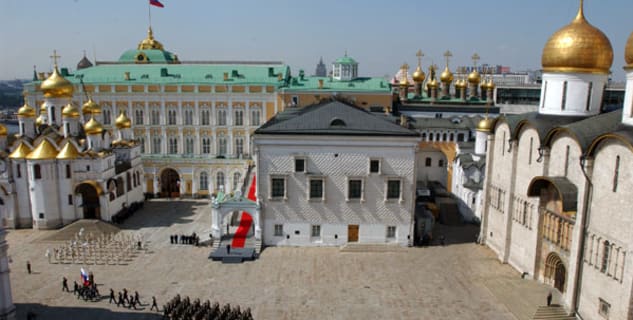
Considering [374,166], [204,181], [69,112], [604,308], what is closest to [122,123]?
[69,112]

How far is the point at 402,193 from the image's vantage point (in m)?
29.0

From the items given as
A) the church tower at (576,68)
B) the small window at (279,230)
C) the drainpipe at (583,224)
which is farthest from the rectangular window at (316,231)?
the church tower at (576,68)

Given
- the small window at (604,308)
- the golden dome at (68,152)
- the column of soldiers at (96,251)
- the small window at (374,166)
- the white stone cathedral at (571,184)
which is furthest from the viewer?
the golden dome at (68,152)

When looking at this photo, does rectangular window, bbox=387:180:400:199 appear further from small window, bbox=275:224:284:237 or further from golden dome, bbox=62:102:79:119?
golden dome, bbox=62:102:79:119

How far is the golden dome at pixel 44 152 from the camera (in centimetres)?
3303

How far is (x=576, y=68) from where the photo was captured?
24.2m

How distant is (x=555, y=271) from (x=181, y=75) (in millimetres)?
36232

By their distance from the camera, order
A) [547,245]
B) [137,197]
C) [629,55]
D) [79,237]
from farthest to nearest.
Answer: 1. [137,197]
2. [79,237]
3. [547,245]
4. [629,55]

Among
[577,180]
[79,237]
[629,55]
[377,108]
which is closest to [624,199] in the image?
[577,180]

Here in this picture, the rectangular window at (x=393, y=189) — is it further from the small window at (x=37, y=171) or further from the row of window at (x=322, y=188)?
the small window at (x=37, y=171)

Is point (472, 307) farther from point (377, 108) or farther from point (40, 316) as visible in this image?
point (377, 108)

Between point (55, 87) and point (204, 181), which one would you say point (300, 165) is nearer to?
point (204, 181)

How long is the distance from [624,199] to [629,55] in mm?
6138

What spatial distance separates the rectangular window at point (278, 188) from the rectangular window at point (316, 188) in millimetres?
1675
